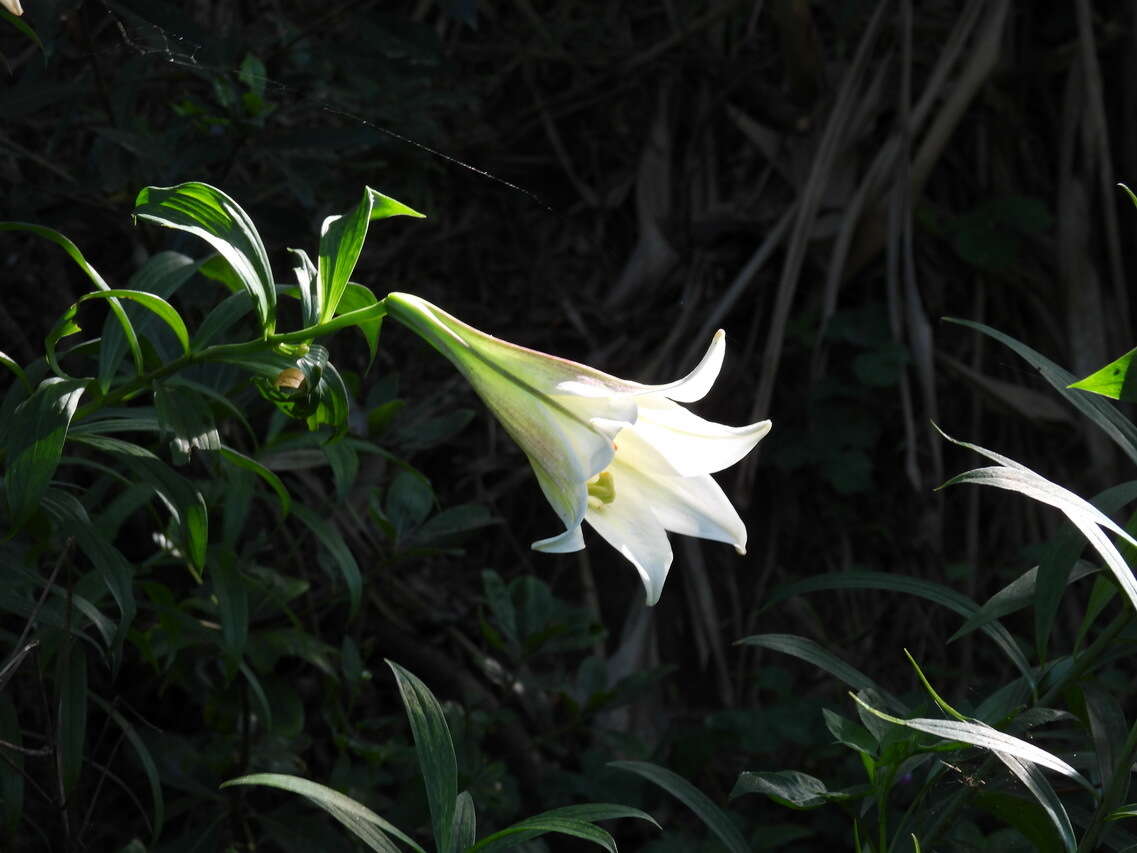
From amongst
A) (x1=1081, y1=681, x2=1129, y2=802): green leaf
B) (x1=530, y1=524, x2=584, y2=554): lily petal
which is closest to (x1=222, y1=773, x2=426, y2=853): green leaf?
(x1=530, y1=524, x2=584, y2=554): lily petal

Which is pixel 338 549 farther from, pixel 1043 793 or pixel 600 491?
pixel 1043 793

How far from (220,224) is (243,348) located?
0.08 metres

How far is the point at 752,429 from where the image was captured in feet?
2.40

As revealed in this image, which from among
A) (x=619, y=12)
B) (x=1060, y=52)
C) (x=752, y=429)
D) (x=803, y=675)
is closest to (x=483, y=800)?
(x=752, y=429)

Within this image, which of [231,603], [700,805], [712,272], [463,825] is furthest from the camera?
[712,272]

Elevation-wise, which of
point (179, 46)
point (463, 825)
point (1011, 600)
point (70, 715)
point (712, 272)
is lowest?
point (712, 272)

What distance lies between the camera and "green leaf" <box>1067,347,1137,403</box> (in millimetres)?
680

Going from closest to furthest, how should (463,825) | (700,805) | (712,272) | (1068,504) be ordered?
1. (1068,504)
2. (463,825)
3. (700,805)
4. (712,272)

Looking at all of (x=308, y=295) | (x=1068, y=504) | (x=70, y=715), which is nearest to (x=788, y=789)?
(x=1068, y=504)

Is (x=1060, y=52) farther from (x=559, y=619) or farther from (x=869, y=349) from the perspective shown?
(x=559, y=619)

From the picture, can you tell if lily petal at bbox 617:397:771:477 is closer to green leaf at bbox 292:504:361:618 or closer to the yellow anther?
the yellow anther

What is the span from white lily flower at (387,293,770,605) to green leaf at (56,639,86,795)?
1.36 feet

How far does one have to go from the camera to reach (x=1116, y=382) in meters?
0.69

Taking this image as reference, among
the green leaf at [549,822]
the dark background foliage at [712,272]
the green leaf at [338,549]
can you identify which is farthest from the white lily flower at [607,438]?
the dark background foliage at [712,272]
